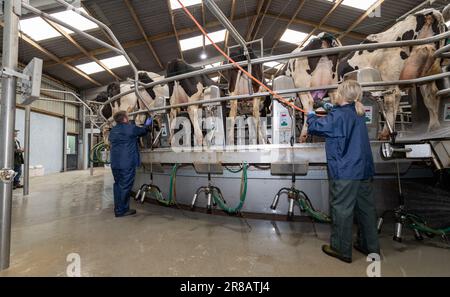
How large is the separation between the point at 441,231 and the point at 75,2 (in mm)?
3906

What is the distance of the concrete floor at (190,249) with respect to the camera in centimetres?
160

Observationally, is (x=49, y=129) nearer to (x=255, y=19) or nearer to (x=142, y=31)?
(x=142, y=31)

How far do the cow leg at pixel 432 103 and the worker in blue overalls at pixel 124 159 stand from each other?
339cm

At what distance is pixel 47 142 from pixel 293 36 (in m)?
12.2

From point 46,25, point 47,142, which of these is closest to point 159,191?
point 46,25

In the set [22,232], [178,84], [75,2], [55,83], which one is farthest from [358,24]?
[55,83]

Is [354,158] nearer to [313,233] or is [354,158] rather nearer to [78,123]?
[313,233]

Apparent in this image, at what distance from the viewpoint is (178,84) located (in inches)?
145

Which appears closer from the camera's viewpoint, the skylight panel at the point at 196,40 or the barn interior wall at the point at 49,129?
the skylight panel at the point at 196,40

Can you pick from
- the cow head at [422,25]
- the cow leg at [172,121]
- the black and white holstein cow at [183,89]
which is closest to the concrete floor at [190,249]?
the cow leg at [172,121]

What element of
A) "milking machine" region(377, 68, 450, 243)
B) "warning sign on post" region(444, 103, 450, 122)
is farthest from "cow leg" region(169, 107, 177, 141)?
"warning sign on post" region(444, 103, 450, 122)

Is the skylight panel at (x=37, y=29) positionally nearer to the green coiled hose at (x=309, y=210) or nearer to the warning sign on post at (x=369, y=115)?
the green coiled hose at (x=309, y=210)

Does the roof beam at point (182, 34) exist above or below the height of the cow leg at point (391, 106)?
above

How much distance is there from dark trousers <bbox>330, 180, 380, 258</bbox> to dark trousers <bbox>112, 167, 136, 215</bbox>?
100 inches
